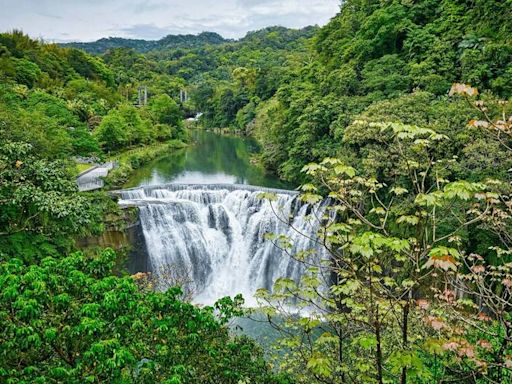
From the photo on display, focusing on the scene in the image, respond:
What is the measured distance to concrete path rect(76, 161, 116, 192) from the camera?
1916 cm

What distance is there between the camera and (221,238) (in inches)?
685

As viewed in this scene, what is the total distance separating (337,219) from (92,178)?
12.2 meters

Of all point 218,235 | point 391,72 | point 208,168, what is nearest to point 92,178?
point 218,235

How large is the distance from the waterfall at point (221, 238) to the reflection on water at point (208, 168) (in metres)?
5.98

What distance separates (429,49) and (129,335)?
2077 centimetres

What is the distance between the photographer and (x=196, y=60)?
331 feet

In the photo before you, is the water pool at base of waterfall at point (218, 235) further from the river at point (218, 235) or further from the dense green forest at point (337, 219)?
the dense green forest at point (337, 219)

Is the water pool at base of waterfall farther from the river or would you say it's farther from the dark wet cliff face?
the dark wet cliff face

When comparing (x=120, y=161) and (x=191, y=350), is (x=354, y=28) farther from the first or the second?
(x=191, y=350)

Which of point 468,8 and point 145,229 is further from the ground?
point 468,8

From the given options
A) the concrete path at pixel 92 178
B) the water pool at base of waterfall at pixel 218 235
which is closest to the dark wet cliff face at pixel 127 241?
the water pool at base of waterfall at pixel 218 235

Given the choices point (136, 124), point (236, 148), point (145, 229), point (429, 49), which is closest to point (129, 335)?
point (145, 229)

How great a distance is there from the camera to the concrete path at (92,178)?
62.8 ft

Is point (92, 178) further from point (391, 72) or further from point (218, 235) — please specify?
point (391, 72)
